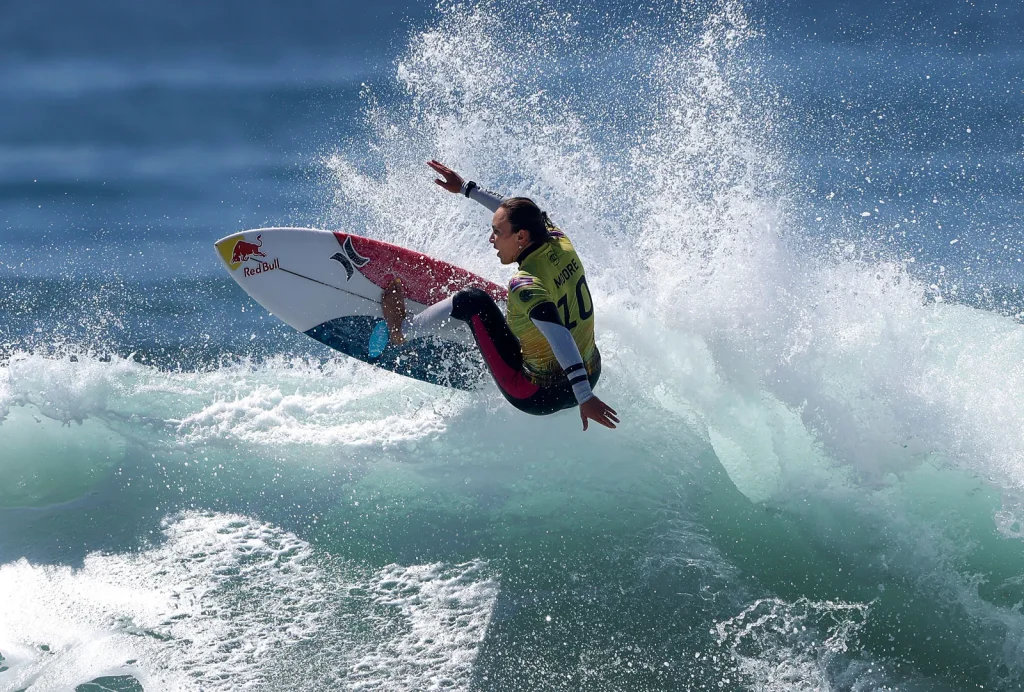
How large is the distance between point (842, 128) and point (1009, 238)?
2903mm

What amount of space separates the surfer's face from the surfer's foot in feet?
4.58

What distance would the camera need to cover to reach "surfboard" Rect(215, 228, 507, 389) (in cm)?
595

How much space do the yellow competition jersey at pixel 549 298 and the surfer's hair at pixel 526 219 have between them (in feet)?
0.18

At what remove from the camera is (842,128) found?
11773 mm

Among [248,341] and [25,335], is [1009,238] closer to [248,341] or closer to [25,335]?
[248,341]

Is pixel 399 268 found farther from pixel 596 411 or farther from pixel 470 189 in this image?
pixel 596 411

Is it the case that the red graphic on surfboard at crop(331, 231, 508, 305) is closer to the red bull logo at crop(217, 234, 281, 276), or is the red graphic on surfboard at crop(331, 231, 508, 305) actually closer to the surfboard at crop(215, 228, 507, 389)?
the surfboard at crop(215, 228, 507, 389)

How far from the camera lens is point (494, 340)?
16.4 ft

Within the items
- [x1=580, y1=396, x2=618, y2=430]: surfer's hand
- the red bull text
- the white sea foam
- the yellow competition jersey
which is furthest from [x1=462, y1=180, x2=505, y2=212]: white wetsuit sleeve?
the white sea foam

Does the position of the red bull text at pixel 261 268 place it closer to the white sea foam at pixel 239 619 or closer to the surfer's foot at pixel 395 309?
the surfer's foot at pixel 395 309

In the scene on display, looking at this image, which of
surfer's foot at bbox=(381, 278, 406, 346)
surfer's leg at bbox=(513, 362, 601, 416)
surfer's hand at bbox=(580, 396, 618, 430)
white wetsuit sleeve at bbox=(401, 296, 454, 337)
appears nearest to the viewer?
surfer's hand at bbox=(580, 396, 618, 430)

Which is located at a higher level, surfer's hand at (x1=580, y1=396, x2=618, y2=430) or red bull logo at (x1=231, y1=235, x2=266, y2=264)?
red bull logo at (x1=231, y1=235, x2=266, y2=264)

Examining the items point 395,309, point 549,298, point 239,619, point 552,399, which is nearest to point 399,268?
point 395,309

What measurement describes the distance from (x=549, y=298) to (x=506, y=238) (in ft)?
1.28
